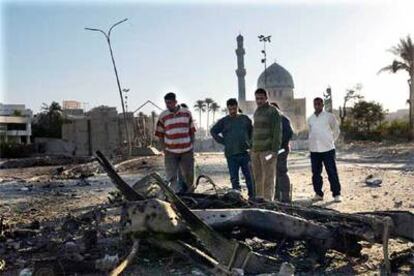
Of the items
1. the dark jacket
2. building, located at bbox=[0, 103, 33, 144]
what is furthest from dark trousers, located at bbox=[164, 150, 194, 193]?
building, located at bbox=[0, 103, 33, 144]

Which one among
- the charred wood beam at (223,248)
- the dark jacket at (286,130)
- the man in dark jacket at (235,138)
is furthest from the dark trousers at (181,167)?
the charred wood beam at (223,248)

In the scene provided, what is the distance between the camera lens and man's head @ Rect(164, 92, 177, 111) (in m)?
7.15

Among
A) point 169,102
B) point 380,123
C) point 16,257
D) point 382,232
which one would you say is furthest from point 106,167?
point 380,123

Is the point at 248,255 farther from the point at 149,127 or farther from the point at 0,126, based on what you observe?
the point at 0,126

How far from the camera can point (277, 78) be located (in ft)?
231

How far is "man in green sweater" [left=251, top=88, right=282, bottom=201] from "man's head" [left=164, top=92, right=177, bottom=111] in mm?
1073

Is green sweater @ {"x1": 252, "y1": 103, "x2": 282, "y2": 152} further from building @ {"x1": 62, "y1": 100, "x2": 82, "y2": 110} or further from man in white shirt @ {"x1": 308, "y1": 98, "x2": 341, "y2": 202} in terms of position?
building @ {"x1": 62, "y1": 100, "x2": 82, "y2": 110}

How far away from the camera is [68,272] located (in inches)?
164

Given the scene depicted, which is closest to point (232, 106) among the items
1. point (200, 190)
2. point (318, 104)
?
point (318, 104)

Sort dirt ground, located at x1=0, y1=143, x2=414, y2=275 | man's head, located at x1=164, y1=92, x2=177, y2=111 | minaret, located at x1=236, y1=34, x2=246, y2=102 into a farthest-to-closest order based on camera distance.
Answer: minaret, located at x1=236, y1=34, x2=246, y2=102
man's head, located at x1=164, y1=92, x2=177, y2=111
dirt ground, located at x1=0, y1=143, x2=414, y2=275

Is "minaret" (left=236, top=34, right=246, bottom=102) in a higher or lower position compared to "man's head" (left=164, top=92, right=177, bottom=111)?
higher

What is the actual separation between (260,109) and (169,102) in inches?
47.0

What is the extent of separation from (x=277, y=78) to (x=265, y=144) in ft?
211

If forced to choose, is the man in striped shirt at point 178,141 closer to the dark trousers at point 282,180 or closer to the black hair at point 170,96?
the black hair at point 170,96
